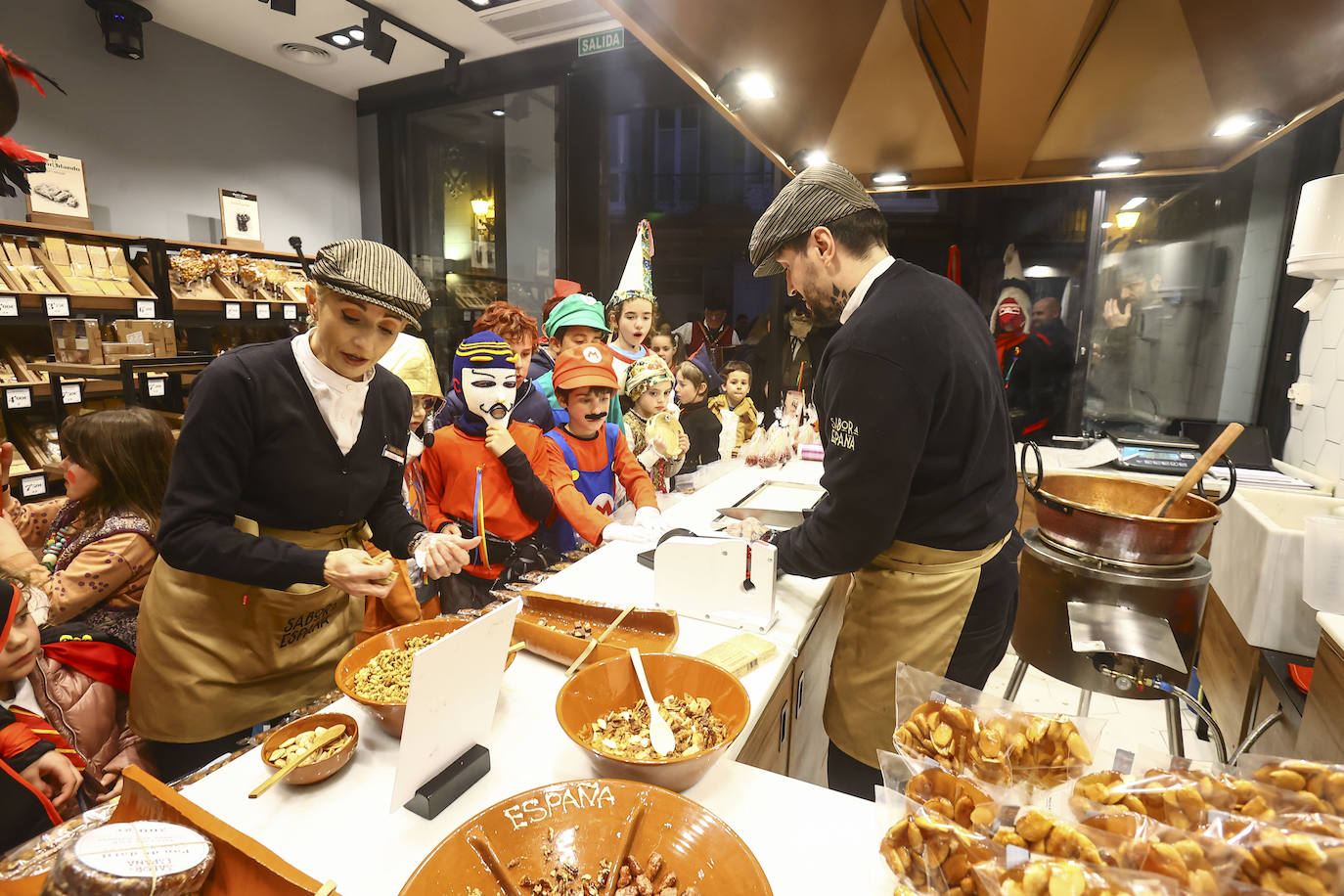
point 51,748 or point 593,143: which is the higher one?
point 593,143

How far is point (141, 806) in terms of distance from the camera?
805 millimetres

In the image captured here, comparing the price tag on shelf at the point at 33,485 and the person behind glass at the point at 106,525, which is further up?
the person behind glass at the point at 106,525

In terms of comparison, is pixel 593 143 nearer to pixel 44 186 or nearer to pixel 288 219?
pixel 288 219

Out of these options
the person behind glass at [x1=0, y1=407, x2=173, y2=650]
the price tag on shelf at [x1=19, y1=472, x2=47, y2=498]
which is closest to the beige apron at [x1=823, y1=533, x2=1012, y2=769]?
the person behind glass at [x1=0, y1=407, x2=173, y2=650]

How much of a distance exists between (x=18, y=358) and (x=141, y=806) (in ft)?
14.5

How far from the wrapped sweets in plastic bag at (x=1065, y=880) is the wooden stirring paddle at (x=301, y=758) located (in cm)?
86

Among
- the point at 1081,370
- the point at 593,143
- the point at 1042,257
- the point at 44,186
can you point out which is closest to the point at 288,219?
the point at 44,186

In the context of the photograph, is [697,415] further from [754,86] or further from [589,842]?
[589,842]

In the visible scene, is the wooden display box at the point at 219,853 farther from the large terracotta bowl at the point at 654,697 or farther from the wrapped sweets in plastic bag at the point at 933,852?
the wrapped sweets in plastic bag at the point at 933,852

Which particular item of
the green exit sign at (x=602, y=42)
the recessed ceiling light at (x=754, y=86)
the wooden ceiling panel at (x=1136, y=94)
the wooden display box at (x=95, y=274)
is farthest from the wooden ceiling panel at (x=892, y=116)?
the wooden display box at (x=95, y=274)

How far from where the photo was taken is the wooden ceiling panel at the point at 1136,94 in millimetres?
1349

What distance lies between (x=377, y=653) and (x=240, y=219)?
17.0 ft

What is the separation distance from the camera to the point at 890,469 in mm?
1333

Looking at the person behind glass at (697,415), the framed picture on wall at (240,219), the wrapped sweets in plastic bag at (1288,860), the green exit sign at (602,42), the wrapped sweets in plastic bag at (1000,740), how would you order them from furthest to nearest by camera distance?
the framed picture on wall at (240,219) → the green exit sign at (602,42) → the person behind glass at (697,415) → the wrapped sweets in plastic bag at (1000,740) → the wrapped sweets in plastic bag at (1288,860)
